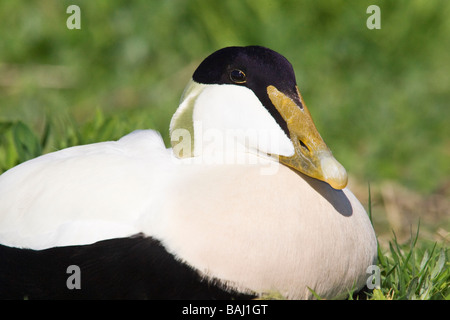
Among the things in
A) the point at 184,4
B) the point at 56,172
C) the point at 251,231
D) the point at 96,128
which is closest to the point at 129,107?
the point at 184,4

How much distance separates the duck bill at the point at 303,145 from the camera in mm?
2568

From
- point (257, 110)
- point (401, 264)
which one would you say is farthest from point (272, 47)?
point (257, 110)

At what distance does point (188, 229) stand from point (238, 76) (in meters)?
0.60

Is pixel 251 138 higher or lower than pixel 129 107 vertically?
lower

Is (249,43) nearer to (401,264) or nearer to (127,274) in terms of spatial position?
(401,264)

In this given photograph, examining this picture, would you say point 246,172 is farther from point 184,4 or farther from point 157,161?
point 184,4

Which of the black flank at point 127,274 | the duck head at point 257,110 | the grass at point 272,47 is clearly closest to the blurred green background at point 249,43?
the grass at point 272,47

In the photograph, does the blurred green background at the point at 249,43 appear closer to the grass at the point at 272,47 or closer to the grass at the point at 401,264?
the grass at the point at 272,47

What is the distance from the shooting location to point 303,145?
2.65 m

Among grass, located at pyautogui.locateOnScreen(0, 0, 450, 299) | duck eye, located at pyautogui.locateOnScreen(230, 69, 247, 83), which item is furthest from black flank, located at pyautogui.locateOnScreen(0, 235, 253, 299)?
grass, located at pyautogui.locateOnScreen(0, 0, 450, 299)

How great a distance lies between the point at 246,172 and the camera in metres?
2.54

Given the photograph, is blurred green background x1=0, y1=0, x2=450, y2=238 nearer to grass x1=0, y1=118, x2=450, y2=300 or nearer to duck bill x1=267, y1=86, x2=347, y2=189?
grass x1=0, y1=118, x2=450, y2=300

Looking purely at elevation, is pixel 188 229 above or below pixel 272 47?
below

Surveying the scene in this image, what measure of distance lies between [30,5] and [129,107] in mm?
1390
